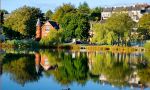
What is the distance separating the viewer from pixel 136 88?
787 inches

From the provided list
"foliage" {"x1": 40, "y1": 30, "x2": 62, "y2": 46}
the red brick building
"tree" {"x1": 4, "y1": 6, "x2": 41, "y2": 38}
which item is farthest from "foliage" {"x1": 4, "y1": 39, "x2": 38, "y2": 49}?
the red brick building

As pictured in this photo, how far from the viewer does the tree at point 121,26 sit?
2296 inches

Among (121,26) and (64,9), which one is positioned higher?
(64,9)

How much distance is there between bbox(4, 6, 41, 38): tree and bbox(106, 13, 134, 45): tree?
48.6ft

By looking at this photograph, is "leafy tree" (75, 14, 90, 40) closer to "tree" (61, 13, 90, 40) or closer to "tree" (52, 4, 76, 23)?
"tree" (61, 13, 90, 40)

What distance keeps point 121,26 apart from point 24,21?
16.8m

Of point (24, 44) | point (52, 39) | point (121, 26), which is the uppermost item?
point (121, 26)

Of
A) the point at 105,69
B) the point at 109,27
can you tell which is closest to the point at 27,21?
the point at 109,27

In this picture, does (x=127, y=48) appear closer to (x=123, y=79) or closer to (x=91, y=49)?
(x=91, y=49)

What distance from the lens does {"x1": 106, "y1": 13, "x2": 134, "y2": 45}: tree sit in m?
58.3

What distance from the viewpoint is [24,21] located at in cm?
6688

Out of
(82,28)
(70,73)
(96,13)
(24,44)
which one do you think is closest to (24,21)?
(24,44)

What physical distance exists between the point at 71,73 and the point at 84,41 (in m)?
38.1

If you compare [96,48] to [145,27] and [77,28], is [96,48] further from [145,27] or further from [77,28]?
[145,27]
